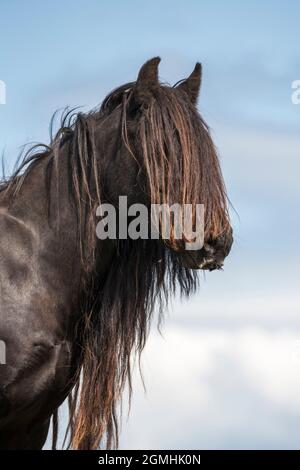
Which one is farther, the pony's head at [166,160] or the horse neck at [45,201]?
the horse neck at [45,201]

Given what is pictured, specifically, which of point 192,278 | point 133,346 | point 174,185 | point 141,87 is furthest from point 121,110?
point 133,346

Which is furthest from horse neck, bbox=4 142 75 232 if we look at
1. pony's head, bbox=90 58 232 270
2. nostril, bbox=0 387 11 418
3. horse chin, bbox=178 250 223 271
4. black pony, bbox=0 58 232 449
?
nostril, bbox=0 387 11 418

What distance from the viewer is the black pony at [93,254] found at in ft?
17.1

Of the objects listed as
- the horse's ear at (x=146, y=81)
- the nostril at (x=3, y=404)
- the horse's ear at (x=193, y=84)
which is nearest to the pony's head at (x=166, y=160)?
the horse's ear at (x=146, y=81)

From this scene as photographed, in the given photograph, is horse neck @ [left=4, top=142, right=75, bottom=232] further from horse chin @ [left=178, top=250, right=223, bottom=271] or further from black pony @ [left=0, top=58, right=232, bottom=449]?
horse chin @ [left=178, top=250, right=223, bottom=271]

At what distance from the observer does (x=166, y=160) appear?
5.21m

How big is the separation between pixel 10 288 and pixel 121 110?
152cm

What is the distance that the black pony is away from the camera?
521 centimetres

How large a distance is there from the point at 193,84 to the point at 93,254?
1.55 meters

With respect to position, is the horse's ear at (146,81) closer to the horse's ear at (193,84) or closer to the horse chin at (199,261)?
the horse's ear at (193,84)

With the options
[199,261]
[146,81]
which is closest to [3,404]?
[199,261]

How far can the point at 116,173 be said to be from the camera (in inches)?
211
